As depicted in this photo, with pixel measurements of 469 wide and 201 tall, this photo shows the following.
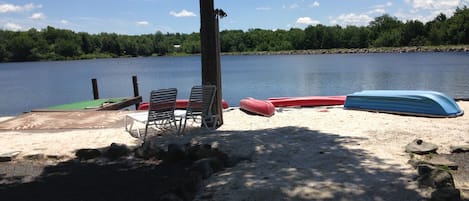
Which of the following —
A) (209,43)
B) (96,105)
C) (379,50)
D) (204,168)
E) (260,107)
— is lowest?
(379,50)

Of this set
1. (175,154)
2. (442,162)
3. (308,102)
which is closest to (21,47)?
(308,102)

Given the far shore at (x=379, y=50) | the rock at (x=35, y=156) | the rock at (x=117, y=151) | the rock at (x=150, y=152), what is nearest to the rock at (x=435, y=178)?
the rock at (x=150, y=152)

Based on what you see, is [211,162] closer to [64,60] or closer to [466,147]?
[466,147]

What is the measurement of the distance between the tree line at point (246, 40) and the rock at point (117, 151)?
8150cm

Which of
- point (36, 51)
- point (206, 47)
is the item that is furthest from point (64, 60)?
point (206, 47)

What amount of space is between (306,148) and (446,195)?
7.30 ft

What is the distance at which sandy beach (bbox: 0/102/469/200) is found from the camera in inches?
158

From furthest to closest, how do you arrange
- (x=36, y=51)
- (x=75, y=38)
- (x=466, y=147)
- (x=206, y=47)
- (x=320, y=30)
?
(x=320, y=30) < (x=75, y=38) < (x=36, y=51) < (x=206, y=47) < (x=466, y=147)

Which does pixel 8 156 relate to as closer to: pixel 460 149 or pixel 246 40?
pixel 460 149

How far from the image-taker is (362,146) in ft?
19.0

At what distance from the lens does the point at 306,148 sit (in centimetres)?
562

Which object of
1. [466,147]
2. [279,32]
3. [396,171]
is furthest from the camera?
[279,32]

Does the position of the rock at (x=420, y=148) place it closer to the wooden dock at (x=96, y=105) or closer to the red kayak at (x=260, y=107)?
the red kayak at (x=260, y=107)

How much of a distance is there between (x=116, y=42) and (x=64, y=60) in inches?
545
